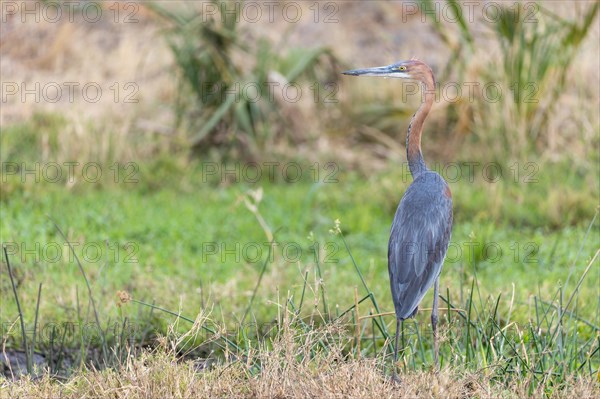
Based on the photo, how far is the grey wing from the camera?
3.89m

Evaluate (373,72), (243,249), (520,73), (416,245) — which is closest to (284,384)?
(416,245)

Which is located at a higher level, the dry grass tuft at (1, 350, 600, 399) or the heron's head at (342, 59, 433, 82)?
the heron's head at (342, 59, 433, 82)

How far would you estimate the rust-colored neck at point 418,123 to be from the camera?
4.16m

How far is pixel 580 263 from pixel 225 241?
8.83 feet

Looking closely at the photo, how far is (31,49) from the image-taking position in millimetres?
13383

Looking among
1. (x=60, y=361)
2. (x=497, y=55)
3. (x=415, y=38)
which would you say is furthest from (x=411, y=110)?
(x=60, y=361)

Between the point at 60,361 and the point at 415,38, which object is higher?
the point at 415,38

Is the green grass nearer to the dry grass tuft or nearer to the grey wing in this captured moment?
the grey wing

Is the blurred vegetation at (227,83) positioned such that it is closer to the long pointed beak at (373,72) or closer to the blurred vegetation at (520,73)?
the blurred vegetation at (520,73)

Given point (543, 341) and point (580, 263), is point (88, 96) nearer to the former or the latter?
point (580, 263)

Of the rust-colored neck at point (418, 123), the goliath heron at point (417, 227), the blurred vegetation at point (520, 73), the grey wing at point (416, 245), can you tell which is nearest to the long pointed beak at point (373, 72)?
the goliath heron at point (417, 227)

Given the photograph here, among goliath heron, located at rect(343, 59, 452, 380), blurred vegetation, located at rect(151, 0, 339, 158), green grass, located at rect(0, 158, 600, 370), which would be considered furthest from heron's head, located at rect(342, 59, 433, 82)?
blurred vegetation, located at rect(151, 0, 339, 158)

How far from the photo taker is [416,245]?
13.2ft

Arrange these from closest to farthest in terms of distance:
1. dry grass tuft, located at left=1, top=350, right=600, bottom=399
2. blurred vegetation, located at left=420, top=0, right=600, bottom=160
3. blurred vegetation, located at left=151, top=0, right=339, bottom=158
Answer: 1. dry grass tuft, located at left=1, top=350, right=600, bottom=399
2. blurred vegetation, located at left=420, top=0, right=600, bottom=160
3. blurred vegetation, located at left=151, top=0, right=339, bottom=158
